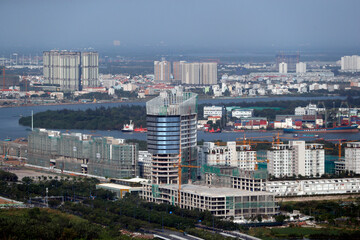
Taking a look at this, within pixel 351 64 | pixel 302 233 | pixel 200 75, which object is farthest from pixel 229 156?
pixel 351 64

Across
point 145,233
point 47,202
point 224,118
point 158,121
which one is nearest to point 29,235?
point 145,233

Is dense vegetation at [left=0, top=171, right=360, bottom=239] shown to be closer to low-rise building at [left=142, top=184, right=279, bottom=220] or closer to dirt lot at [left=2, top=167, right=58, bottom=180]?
low-rise building at [left=142, top=184, right=279, bottom=220]

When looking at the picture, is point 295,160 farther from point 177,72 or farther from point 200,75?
point 177,72

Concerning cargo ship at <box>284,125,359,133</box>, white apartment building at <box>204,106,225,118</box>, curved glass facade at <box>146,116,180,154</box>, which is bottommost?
cargo ship at <box>284,125,359,133</box>

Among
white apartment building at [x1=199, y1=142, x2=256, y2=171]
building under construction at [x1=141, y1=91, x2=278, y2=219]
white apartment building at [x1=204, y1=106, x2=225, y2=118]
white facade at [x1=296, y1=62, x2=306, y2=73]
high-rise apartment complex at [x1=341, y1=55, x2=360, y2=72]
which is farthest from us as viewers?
white facade at [x1=296, y1=62, x2=306, y2=73]

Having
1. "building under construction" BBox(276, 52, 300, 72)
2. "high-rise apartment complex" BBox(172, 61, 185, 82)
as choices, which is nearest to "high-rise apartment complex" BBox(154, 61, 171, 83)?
"high-rise apartment complex" BBox(172, 61, 185, 82)

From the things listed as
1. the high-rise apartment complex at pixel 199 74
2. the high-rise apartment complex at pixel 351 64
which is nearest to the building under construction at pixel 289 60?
the high-rise apartment complex at pixel 351 64

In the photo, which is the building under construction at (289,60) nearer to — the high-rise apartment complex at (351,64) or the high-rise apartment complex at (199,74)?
the high-rise apartment complex at (351,64)
